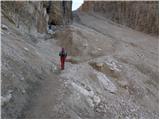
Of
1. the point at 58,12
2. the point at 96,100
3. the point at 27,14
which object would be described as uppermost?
the point at 27,14

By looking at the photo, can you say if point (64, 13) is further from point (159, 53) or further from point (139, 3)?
point (139, 3)

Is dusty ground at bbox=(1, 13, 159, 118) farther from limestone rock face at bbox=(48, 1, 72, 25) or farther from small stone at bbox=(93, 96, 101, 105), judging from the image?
limestone rock face at bbox=(48, 1, 72, 25)

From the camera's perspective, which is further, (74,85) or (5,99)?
(74,85)

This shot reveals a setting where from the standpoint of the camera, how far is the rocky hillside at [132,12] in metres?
48.9

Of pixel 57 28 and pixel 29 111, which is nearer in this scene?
pixel 29 111

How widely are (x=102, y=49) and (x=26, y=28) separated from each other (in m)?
7.61

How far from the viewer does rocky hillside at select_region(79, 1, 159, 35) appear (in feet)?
160

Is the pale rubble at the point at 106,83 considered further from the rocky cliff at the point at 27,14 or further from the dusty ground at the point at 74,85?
the rocky cliff at the point at 27,14

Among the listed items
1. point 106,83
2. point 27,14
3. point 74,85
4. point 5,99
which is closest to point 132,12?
point 27,14

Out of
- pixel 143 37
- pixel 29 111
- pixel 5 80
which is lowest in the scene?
pixel 143 37

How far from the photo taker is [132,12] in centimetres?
5256

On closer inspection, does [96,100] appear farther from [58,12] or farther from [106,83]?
[58,12]

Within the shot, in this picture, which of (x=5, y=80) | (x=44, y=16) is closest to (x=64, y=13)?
(x=44, y=16)

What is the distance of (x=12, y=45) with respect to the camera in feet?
59.1
